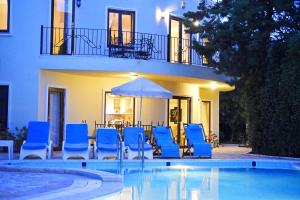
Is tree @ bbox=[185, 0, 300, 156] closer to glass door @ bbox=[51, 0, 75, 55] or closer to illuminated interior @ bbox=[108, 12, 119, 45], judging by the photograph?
illuminated interior @ bbox=[108, 12, 119, 45]

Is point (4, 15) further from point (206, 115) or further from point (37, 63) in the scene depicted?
point (206, 115)

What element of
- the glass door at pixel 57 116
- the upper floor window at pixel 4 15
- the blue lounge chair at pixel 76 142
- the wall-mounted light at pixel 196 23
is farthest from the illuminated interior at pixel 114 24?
the blue lounge chair at pixel 76 142

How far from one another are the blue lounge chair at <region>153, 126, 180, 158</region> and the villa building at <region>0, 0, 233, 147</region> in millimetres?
2584

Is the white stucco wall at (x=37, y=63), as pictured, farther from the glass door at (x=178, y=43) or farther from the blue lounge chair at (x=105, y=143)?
the blue lounge chair at (x=105, y=143)

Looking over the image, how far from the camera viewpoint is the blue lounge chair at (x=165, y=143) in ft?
49.9

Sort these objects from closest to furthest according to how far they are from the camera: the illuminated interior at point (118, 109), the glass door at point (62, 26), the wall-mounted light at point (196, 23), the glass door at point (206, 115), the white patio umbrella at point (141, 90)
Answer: the white patio umbrella at point (141, 90)
the glass door at point (62, 26)
the wall-mounted light at point (196, 23)
the illuminated interior at point (118, 109)
the glass door at point (206, 115)

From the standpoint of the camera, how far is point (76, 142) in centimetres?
1497

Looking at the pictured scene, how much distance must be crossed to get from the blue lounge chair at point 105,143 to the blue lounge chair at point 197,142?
244 centimetres

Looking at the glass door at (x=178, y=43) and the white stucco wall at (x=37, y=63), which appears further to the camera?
the glass door at (x=178, y=43)

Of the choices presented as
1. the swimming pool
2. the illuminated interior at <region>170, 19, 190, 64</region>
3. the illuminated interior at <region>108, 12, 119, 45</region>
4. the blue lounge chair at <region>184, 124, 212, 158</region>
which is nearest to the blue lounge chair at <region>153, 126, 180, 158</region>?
the blue lounge chair at <region>184, 124, 212, 158</region>

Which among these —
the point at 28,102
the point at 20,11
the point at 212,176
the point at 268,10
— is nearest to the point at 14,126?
the point at 28,102

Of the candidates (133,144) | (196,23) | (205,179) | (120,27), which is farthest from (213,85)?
(205,179)

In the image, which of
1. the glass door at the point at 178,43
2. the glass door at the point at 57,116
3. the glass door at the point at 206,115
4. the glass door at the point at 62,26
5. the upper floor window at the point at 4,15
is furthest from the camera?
the glass door at the point at 206,115

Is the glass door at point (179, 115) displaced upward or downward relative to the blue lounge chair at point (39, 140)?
upward
